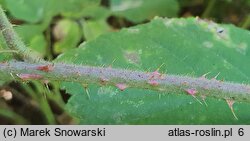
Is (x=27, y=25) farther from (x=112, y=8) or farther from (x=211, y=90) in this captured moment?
(x=211, y=90)

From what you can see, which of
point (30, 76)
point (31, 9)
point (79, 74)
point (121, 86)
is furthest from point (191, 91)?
point (31, 9)

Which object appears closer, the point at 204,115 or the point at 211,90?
the point at 211,90

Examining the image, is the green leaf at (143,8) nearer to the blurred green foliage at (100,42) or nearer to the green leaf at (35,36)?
the blurred green foliage at (100,42)

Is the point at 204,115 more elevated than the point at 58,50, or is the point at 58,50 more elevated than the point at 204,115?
the point at 204,115

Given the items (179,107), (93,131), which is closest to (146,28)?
(179,107)

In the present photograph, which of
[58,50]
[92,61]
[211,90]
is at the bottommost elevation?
[58,50]

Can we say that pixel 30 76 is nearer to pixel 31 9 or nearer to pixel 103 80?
pixel 103 80

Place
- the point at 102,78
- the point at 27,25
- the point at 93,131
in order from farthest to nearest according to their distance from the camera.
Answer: the point at 27,25
the point at 93,131
the point at 102,78
